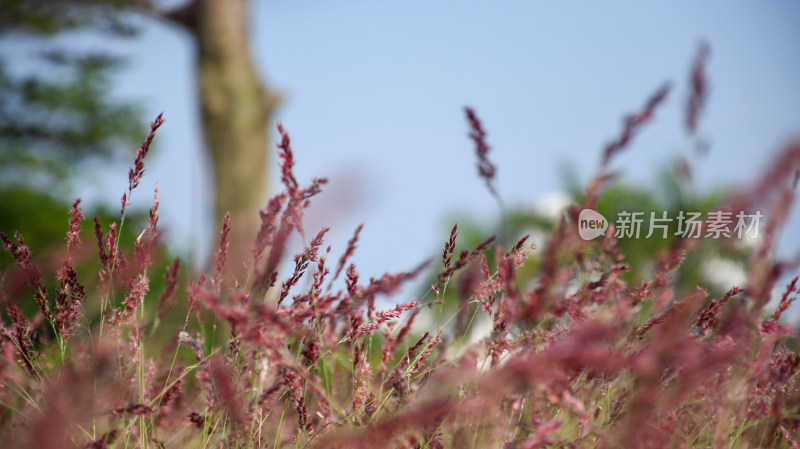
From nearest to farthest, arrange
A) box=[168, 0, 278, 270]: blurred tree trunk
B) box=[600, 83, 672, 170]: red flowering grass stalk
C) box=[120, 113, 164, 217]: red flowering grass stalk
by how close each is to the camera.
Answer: box=[600, 83, 672, 170]: red flowering grass stalk → box=[120, 113, 164, 217]: red flowering grass stalk → box=[168, 0, 278, 270]: blurred tree trunk

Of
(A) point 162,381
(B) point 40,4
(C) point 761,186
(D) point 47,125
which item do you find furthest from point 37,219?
(C) point 761,186

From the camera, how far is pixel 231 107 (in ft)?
27.3

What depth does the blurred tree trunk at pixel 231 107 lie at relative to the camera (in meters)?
8.18

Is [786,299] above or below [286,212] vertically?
below

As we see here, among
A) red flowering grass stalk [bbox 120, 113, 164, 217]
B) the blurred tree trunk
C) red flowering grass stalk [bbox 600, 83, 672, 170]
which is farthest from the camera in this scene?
the blurred tree trunk

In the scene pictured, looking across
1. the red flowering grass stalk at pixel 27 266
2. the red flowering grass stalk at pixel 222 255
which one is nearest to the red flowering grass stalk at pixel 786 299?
the red flowering grass stalk at pixel 222 255

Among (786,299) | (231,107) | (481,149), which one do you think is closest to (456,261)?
(481,149)

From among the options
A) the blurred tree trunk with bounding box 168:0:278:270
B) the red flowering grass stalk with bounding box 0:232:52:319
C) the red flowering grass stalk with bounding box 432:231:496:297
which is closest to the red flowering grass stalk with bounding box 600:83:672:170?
the red flowering grass stalk with bounding box 432:231:496:297

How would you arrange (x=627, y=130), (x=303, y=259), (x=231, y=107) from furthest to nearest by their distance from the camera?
(x=231, y=107)
(x=303, y=259)
(x=627, y=130)

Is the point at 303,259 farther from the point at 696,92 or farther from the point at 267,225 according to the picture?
the point at 696,92

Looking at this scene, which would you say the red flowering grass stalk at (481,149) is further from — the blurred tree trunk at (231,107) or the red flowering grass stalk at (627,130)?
the blurred tree trunk at (231,107)

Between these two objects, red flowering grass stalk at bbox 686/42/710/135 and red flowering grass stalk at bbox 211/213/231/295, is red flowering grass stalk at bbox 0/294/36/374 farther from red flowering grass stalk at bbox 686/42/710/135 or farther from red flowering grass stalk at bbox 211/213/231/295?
red flowering grass stalk at bbox 686/42/710/135

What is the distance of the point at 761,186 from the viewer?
123cm

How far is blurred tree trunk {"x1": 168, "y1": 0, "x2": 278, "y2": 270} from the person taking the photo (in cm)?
818
